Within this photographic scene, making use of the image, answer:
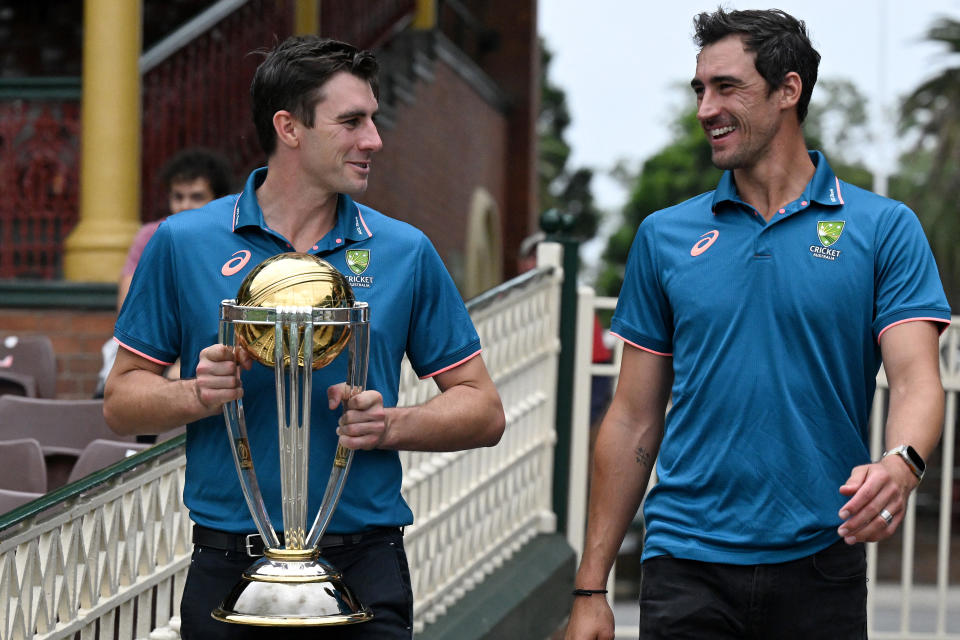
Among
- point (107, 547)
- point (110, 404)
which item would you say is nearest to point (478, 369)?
point (110, 404)

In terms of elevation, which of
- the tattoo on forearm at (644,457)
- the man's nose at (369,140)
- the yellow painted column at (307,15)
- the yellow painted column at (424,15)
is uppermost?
the yellow painted column at (424,15)

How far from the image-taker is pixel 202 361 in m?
2.53

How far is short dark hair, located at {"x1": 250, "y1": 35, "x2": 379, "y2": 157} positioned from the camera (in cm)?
285

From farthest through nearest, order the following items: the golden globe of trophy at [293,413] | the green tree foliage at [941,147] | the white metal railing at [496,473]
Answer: the green tree foliage at [941,147] < the white metal railing at [496,473] < the golden globe of trophy at [293,413]

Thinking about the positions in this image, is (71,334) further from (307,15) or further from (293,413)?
(293,413)

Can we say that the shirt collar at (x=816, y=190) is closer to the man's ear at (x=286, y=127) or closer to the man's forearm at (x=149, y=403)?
the man's ear at (x=286, y=127)

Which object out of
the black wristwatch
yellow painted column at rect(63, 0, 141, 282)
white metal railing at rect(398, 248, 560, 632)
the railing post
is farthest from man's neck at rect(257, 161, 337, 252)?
yellow painted column at rect(63, 0, 141, 282)

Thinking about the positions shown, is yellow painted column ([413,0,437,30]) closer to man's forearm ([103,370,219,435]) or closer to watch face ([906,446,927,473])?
man's forearm ([103,370,219,435])

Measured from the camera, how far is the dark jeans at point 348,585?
281 centimetres

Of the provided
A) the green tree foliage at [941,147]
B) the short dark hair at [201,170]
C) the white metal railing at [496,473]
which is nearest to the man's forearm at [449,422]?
the white metal railing at [496,473]

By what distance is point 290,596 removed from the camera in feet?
8.23

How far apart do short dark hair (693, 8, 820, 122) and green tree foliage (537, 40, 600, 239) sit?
2243 inches

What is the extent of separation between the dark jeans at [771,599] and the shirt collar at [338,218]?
1.01 meters

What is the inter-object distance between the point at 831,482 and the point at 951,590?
1229 cm
